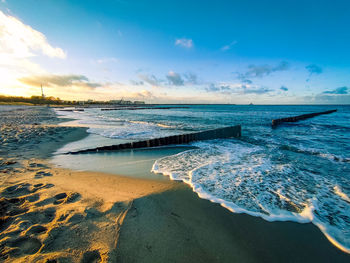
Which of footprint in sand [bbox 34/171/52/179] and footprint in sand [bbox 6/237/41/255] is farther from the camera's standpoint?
footprint in sand [bbox 34/171/52/179]

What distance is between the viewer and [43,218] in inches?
114

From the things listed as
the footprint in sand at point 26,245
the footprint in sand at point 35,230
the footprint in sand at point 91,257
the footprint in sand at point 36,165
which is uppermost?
the footprint in sand at point 26,245

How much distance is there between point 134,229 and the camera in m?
2.81

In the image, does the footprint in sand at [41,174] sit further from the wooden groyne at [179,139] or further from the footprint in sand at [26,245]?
the footprint in sand at [26,245]

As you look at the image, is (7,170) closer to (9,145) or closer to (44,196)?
(44,196)

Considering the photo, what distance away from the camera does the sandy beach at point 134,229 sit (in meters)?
2.30

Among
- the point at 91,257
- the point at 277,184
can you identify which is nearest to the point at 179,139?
the point at 277,184

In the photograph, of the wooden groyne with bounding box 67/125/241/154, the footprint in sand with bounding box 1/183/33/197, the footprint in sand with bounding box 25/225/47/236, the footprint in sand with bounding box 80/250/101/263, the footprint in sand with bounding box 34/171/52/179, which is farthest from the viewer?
Answer: the wooden groyne with bounding box 67/125/241/154

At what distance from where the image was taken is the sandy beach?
7.55 ft

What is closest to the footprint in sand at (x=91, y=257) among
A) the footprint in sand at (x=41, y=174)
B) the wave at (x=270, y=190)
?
the wave at (x=270, y=190)

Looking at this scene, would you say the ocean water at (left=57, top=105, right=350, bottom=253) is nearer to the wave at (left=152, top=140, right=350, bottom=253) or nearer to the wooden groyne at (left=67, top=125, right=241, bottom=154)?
the wave at (left=152, top=140, right=350, bottom=253)

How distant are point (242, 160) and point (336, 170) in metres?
3.76

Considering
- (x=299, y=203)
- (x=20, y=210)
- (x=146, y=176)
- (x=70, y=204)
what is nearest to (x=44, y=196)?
(x=20, y=210)

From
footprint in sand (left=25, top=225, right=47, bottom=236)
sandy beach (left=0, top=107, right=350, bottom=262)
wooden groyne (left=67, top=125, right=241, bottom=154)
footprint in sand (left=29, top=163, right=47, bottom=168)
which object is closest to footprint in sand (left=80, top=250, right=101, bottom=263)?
sandy beach (left=0, top=107, right=350, bottom=262)
